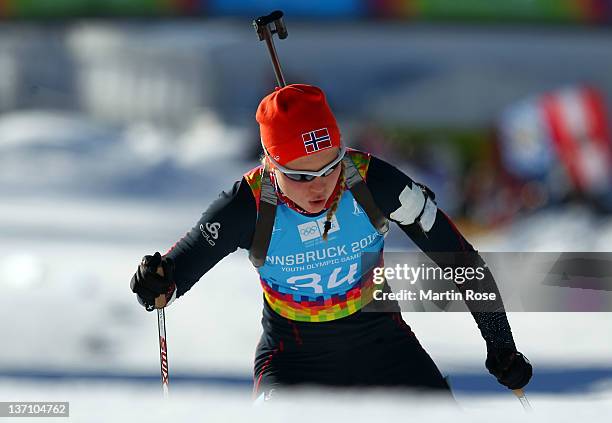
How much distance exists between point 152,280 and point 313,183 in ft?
1.96

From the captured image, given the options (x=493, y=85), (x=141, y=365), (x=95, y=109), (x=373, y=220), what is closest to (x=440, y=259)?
(x=373, y=220)

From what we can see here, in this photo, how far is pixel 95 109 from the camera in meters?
15.7

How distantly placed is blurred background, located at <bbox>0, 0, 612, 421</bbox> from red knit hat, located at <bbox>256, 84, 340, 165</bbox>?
4612mm

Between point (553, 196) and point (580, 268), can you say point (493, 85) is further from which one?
point (580, 268)

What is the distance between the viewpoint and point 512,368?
3443 millimetres

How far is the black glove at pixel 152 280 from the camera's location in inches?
133

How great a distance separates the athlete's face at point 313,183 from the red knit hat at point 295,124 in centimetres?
2

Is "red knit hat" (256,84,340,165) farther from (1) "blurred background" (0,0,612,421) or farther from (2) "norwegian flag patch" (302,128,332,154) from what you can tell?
(1) "blurred background" (0,0,612,421)

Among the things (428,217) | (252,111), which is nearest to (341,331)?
(428,217)

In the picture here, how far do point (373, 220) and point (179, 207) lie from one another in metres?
8.57

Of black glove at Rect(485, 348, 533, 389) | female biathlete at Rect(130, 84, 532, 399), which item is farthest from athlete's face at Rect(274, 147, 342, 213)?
black glove at Rect(485, 348, 533, 389)

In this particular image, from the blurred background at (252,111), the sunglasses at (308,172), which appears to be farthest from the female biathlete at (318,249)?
the blurred background at (252,111)

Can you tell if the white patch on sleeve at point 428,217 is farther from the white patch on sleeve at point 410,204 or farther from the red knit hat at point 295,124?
the red knit hat at point 295,124

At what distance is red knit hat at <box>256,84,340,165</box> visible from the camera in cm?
333
